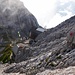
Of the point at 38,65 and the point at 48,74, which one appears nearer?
the point at 48,74

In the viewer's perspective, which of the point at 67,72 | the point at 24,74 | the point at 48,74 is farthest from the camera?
the point at 24,74

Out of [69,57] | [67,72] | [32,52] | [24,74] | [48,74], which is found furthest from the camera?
[32,52]

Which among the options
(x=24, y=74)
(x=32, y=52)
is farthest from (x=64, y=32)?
(x=24, y=74)

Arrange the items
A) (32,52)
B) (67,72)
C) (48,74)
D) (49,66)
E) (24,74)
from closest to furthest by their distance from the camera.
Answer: (67,72) < (48,74) < (49,66) < (24,74) < (32,52)

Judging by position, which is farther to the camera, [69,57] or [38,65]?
[38,65]

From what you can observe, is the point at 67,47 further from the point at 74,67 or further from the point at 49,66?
the point at 74,67

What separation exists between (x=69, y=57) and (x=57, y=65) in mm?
2470

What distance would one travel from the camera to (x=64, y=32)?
6656 cm

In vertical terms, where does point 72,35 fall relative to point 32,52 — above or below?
above

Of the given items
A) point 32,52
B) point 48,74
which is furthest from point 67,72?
point 32,52

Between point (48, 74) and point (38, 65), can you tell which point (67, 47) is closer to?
point (38, 65)

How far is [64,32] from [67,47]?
24622 millimetres

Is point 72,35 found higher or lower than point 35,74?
higher

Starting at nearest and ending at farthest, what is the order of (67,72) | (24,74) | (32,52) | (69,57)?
(67,72)
(69,57)
(24,74)
(32,52)
